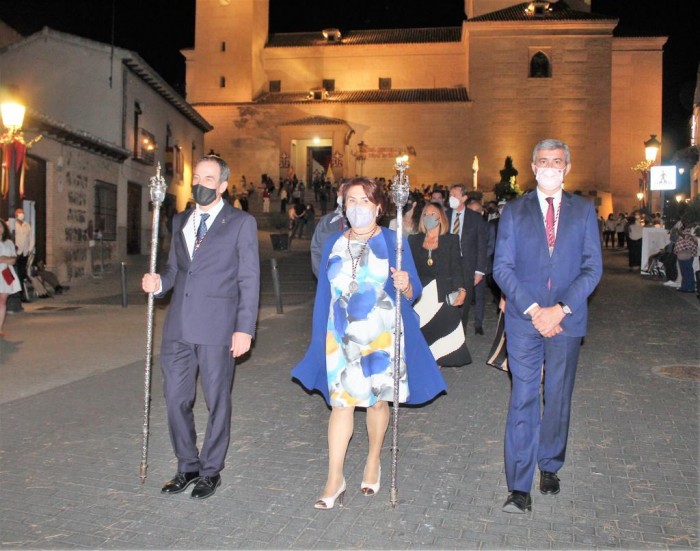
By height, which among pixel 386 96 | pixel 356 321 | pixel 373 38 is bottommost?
pixel 356 321

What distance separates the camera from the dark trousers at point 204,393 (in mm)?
4645

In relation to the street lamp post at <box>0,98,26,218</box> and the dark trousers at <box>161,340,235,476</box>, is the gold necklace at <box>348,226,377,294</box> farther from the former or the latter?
the street lamp post at <box>0,98,26,218</box>

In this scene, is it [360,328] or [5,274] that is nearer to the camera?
[360,328]

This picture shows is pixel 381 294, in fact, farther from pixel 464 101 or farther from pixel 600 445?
pixel 464 101

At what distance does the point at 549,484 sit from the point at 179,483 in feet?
7.93

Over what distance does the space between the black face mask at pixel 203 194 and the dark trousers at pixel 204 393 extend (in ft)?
3.03

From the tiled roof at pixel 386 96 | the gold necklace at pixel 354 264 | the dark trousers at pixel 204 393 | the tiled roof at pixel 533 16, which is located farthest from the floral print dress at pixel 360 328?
the tiled roof at pixel 533 16

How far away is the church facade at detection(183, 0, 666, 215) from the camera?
51469mm

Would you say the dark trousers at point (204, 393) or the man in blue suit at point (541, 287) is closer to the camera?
the man in blue suit at point (541, 287)

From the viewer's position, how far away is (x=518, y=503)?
4379mm

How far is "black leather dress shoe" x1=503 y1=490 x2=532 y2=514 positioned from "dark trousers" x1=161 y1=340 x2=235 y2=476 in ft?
6.03

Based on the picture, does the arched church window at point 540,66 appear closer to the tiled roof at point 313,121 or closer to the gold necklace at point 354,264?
the tiled roof at point 313,121

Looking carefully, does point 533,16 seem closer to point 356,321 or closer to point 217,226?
point 217,226

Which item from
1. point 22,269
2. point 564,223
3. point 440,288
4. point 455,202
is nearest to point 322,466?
point 564,223
